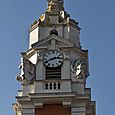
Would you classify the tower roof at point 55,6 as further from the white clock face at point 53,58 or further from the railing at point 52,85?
the railing at point 52,85

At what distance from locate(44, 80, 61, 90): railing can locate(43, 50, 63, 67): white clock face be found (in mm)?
1311

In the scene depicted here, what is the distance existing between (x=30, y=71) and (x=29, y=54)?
1732mm

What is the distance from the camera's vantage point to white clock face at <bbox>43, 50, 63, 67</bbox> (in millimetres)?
43188

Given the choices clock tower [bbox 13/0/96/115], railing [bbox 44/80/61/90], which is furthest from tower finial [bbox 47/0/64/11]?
railing [bbox 44/80/61/90]

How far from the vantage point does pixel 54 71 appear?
43.1 m

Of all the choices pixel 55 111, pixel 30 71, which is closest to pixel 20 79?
pixel 30 71

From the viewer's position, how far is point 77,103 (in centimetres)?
4141

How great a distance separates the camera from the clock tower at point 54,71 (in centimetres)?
4134

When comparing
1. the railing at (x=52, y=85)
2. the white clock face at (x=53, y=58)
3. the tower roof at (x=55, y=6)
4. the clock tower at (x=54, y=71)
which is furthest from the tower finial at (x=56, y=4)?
the railing at (x=52, y=85)

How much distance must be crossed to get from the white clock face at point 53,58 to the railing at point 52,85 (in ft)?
4.30

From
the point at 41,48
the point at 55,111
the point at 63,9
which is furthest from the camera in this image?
the point at 63,9

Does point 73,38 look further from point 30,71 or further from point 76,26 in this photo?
point 30,71

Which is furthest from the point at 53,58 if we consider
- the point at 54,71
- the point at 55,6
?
the point at 55,6

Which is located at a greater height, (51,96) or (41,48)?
(41,48)
